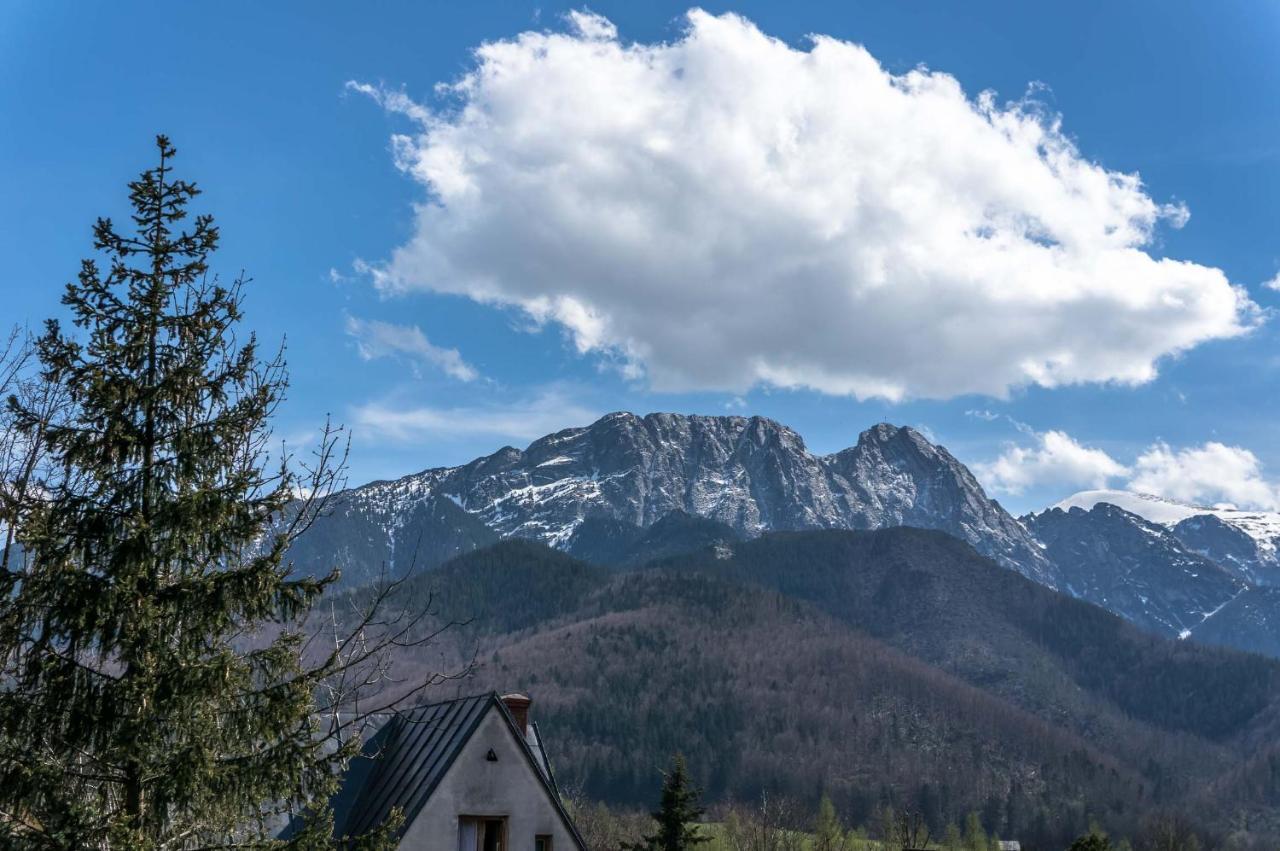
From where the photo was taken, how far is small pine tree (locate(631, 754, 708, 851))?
61.8 meters

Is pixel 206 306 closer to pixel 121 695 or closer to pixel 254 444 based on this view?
pixel 254 444

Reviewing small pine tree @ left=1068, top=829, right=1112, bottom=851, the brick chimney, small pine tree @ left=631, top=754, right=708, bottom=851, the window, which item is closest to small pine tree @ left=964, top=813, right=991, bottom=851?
small pine tree @ left=631, top=754, right=708, bottom=851

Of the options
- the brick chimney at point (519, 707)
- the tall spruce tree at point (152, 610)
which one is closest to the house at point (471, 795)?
the brick chimney at point (519, 707)

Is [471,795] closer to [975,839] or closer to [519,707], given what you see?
[519,707]

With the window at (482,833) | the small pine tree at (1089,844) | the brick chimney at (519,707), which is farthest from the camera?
the small pine tree at (1089,844)

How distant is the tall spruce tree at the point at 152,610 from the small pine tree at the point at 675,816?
4688 cm

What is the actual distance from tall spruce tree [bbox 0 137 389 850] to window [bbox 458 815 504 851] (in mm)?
17819

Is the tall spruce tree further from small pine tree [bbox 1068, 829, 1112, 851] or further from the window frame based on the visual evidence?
small pine tree [bbox 1068, 829, 1112, 851]

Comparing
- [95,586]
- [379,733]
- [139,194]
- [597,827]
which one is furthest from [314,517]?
[597,827]

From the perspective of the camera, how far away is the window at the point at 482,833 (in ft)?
115

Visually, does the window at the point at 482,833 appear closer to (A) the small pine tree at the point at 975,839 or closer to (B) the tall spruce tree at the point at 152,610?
(B) the tall spruce tree at the point at 152,610

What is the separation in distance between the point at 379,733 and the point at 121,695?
26853 millimetres

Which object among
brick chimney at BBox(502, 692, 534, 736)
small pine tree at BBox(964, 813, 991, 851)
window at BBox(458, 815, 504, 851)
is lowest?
small pine tree at BBox(964, 813, 991, 851)

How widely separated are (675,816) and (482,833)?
28.7m
